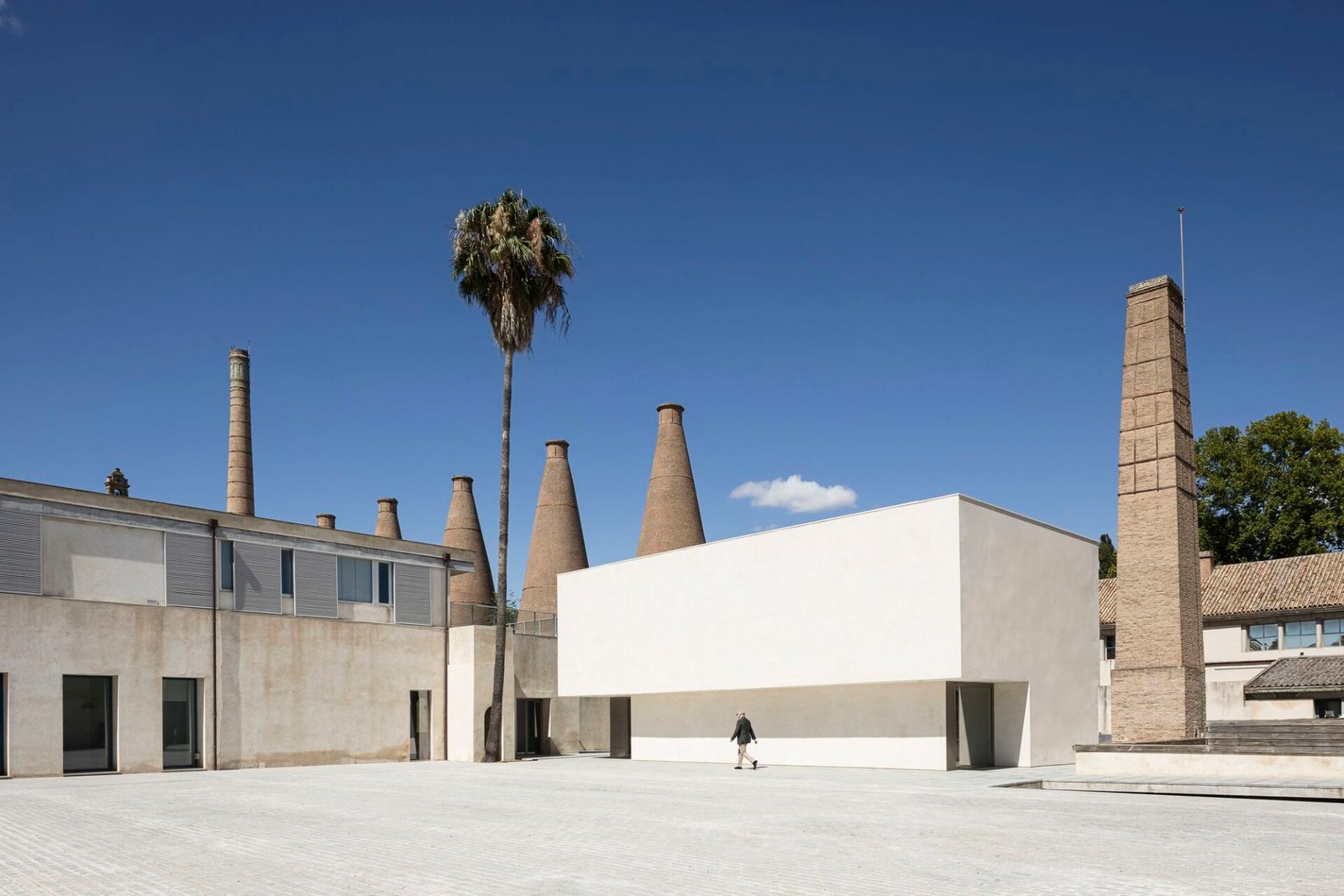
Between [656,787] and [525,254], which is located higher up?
[525,254]

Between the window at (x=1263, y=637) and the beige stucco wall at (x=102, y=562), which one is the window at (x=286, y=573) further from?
the window at (x=1263, y=637)

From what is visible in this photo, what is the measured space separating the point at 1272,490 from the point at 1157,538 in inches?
1305

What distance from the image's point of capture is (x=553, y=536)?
48.0 m

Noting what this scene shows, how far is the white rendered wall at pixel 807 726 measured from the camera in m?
24.0

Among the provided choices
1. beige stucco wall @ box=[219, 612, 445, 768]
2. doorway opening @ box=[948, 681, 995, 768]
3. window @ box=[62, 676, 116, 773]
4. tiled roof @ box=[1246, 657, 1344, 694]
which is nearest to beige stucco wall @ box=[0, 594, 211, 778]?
window @ box=[62, 676, 116, 773]

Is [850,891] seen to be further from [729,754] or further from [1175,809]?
[729,754]

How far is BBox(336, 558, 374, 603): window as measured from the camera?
31484 mm

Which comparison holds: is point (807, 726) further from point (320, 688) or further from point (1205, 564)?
point (1205, 564)

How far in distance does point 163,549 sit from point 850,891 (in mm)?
23499

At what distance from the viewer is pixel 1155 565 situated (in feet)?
74.5

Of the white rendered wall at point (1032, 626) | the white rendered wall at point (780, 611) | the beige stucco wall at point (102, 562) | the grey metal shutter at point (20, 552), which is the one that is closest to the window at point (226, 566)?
the beige stucco wall at point (102, 562)

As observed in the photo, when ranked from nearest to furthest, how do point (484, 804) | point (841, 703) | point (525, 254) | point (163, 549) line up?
point (484, 804), point (841, 703), point (163, 549), point (525, 254)

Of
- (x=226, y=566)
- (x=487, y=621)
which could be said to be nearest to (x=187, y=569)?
(x=226, y=566)

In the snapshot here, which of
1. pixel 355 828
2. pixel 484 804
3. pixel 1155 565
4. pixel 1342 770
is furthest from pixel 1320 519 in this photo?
pixel 355 828
